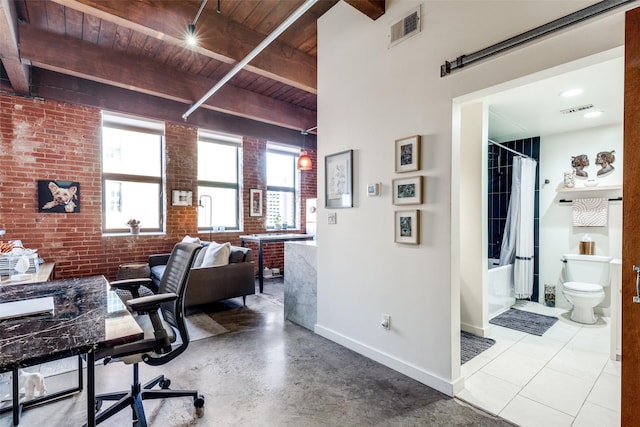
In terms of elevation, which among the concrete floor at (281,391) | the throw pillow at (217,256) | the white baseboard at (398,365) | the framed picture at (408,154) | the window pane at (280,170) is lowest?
the concrete floor at (281,391)

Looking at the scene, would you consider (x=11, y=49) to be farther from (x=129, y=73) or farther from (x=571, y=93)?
(x=571, y=93)

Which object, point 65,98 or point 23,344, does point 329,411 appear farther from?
point 65,98

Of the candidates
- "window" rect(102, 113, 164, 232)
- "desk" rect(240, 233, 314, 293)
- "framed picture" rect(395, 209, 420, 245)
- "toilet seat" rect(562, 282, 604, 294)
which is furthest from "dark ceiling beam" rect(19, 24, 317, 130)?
"toilet seat" rect(562, 282, 604, 294)

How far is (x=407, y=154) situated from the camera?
234 centimetres

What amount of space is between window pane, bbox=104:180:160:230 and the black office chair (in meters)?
3.20

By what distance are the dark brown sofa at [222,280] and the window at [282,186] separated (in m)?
2.17

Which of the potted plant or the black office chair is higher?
the potted plant

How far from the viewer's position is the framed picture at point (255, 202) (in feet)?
19.8

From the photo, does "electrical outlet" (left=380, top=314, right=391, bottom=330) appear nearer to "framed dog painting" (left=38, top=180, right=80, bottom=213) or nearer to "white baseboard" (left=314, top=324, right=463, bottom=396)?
"white baseboard" (left=314, top=324, right=463, bottom=396)

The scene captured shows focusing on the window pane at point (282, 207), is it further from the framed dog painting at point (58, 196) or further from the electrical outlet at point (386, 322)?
the electrical outlet at point (386, 322)

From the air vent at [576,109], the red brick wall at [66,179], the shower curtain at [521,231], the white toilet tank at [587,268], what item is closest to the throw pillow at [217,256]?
the red brick wall at [66,179]

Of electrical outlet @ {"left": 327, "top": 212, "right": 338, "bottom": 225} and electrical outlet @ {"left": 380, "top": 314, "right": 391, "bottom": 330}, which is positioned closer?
electrical outlet @ {"left": 380, "top": 314, "right": 391, "bottom": 330}

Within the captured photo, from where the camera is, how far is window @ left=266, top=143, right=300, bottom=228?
21.2ft

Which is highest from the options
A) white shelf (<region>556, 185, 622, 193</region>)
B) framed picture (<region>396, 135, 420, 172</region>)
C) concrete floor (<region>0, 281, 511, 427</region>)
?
framed picture (<region>396, 135, 420, 172</region>)
